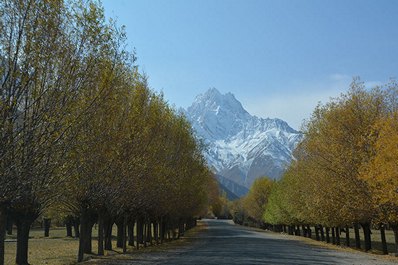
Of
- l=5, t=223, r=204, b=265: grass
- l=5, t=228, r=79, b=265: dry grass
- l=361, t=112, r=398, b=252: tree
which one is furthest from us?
l=5, t=223, r=204, b=265: grass

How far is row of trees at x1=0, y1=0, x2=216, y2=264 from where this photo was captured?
53.5ft

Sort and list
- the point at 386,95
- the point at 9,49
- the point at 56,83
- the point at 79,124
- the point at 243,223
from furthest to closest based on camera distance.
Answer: the point at 243,223, the point at 386,95, the point at 79,124, the point at 56,83, the point at 9,49

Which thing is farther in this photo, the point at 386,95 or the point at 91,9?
the point at 386,95

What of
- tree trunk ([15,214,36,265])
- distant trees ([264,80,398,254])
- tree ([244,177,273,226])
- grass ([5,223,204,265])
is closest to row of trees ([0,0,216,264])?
tree trunk ([15,214,36,265])

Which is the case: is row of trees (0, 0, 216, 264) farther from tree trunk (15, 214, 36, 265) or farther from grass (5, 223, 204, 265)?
grass (5, 223, 204, 265)

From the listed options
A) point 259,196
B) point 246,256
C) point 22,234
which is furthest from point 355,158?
point 259,196

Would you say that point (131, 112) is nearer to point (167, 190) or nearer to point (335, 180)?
point (167, 190)

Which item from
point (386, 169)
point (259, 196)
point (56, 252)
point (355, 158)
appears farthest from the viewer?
point (259, 196)

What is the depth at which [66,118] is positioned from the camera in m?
17.8

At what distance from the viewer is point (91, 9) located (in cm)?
1842

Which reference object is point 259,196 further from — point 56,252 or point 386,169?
point 386,169

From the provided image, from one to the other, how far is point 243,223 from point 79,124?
154 metres

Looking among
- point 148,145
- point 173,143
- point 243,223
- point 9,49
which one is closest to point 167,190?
point 173,143

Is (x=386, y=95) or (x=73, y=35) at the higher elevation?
(x=386, y=95)
